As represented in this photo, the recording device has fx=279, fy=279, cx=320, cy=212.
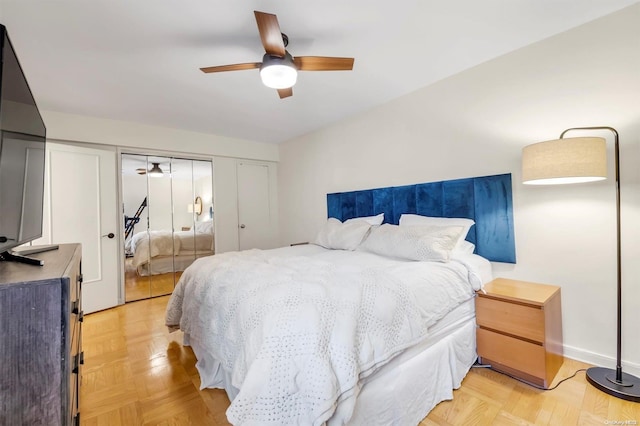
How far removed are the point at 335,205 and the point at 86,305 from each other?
3.24 meters

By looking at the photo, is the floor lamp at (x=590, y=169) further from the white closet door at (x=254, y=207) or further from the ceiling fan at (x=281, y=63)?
the white closet door at (x=254, y=207)

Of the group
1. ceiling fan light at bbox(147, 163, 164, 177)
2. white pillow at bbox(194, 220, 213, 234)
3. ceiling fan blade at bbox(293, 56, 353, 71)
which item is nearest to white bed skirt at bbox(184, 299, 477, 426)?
ceiling fan blade at bbox(293, 56, 353, 71)

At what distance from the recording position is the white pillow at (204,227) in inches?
169

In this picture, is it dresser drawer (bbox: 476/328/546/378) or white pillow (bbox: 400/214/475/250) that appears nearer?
dresser drawer (bbox: 476/328/546/378)

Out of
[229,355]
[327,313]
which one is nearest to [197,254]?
[229,355]

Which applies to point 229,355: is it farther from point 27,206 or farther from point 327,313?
point 27,206

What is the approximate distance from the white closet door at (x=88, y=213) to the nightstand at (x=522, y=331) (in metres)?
4.07

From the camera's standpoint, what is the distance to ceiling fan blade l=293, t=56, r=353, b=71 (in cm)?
190

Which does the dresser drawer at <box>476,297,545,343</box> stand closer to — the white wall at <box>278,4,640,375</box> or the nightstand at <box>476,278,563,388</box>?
the nightstand at <box>476,278,563,388</box>

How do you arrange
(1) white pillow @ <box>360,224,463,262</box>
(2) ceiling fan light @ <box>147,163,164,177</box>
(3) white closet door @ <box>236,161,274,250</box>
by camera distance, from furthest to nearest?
(3) white closet door @ <box>236,161,274,250</box>
(2) ceiling fan light @ <box>147,163,164,177</box>
(1) white pillow @ <box>360,224,463,262</box>

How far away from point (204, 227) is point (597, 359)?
4516 mm

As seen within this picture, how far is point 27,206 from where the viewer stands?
4.02 feet

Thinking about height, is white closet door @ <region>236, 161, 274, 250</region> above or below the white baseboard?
above

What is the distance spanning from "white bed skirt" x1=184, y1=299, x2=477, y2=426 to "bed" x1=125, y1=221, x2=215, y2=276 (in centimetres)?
235
